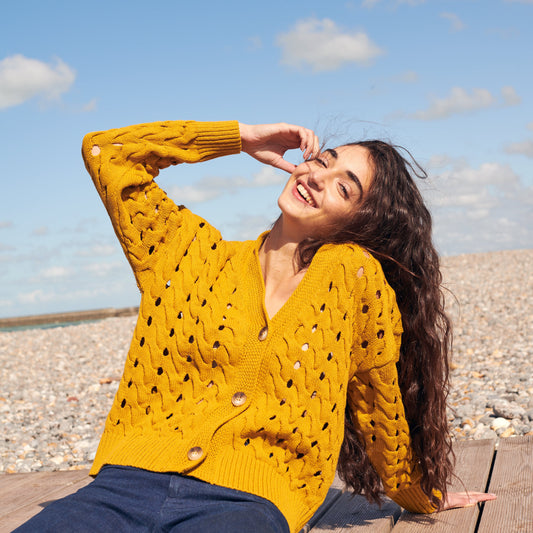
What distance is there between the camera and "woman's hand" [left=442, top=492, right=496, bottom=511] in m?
2.82

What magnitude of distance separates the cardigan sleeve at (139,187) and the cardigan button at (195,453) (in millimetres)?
688

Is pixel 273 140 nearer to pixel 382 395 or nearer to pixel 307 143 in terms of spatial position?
pixel 307 143

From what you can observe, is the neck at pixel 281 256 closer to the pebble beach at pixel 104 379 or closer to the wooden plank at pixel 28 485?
the wooden plank at pixel 28 485

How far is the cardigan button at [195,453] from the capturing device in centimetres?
207

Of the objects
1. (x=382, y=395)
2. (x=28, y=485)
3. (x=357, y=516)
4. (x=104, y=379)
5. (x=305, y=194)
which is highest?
(x=305, y=194)

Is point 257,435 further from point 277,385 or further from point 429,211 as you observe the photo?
point 429,211

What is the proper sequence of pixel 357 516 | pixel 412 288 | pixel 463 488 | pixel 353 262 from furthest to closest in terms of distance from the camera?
pixel 463 488, pixel 357 516, pixel 412 288, pixel 353 262

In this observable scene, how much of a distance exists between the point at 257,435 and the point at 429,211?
121 cm

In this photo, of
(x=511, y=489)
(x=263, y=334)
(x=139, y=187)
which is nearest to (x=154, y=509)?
(x=263, y=334)

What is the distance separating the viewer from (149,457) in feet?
6.95

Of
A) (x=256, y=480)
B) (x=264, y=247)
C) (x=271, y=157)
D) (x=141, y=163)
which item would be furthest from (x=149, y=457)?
(x=271, y=157)

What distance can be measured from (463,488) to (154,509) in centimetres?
166

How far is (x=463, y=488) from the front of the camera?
9.97 feet

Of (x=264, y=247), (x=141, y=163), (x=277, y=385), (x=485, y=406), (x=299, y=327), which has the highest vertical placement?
(x=141, y=163)
